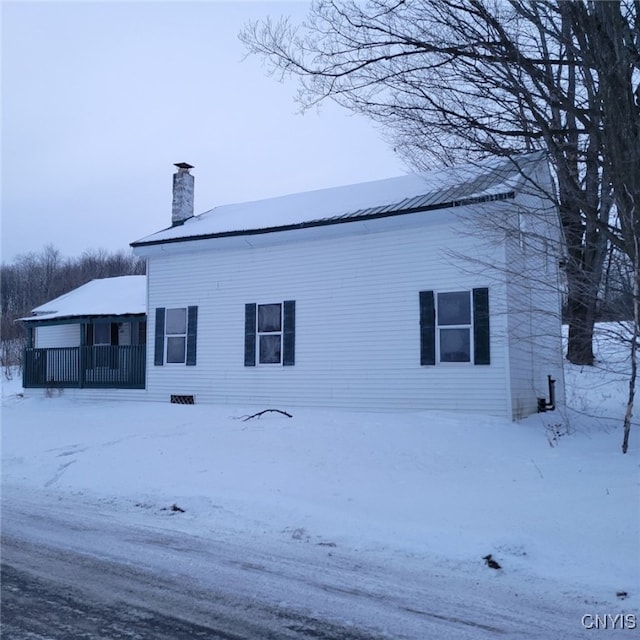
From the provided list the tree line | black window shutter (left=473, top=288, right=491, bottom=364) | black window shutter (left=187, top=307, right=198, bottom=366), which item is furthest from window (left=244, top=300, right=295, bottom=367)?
the tree line

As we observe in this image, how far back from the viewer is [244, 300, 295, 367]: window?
14789 millimetres

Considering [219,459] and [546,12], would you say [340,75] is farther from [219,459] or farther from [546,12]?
[219,459]

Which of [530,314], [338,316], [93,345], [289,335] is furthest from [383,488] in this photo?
[93,345]

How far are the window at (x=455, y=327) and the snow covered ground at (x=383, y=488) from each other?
1.27 meters

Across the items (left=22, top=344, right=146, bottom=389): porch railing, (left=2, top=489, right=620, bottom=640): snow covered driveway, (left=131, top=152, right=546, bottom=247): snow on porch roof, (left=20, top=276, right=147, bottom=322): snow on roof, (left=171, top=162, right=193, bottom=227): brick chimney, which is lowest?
(left=2, top=489, right=620, bottom=640): snow covered driveway

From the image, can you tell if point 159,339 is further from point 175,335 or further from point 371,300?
point 371,300

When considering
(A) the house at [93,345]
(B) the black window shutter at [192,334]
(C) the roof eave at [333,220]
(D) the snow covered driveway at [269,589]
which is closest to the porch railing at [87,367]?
(A) the house at [93,345]

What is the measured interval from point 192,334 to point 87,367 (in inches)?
175

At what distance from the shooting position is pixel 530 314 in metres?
13.2

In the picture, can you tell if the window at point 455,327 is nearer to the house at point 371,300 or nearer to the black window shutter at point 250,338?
the house at point 371,300

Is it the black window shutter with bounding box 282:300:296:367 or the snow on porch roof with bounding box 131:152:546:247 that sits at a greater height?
the snow on porch roof with bounding box 131:152:546:247

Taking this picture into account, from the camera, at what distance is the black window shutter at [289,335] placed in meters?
14.5

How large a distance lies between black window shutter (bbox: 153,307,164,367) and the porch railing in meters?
0.71

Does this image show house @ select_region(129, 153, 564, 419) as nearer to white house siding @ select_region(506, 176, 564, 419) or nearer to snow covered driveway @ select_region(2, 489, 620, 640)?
white house siding @ select_region(506, 176, 564, 419)
